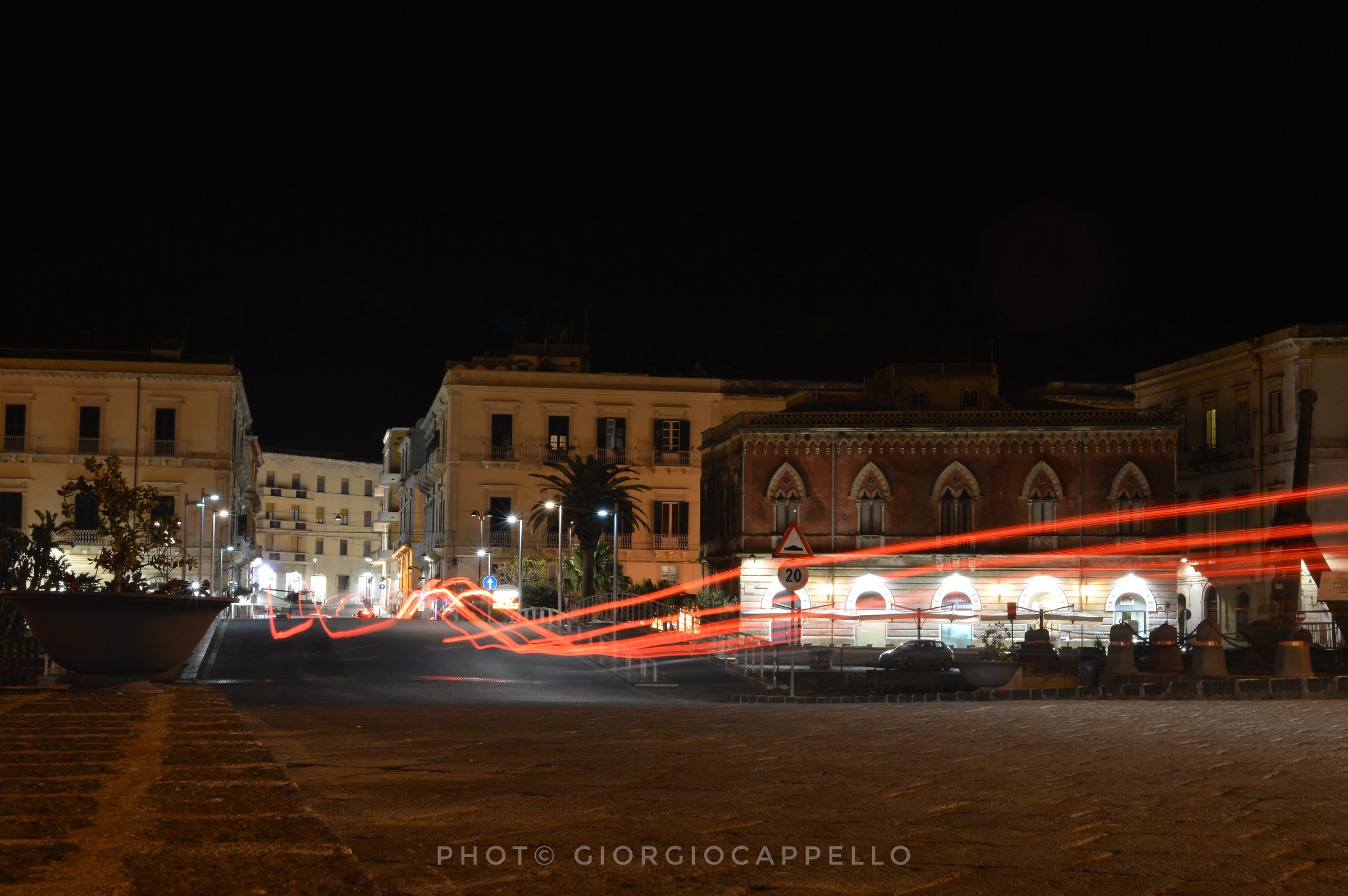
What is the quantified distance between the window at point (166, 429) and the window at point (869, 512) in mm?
34314

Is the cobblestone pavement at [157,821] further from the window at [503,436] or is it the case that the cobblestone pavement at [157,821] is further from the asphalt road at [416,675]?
the window at [503,436]

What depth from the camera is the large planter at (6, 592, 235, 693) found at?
16.7 metres

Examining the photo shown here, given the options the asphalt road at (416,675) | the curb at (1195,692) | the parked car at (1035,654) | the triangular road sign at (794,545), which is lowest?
the asphalt road at (416,675)

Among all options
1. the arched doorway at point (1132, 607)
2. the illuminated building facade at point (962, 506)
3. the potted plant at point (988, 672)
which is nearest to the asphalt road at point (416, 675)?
the potted plant at point (988, 672)

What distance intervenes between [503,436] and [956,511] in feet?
84.2

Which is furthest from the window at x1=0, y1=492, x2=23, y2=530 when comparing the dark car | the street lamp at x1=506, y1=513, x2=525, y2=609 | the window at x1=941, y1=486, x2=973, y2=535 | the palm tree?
the dark car

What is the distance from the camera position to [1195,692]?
23.6 metres

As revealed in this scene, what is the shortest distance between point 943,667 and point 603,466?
26089 millimetres

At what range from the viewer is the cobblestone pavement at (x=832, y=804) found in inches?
223

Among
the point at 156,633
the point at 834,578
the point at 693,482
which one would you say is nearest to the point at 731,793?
the point at 156,633

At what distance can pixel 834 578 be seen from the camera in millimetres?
52406

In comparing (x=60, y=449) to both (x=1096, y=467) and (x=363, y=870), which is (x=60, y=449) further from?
(x=363, y=870)

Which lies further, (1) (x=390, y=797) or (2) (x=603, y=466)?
(2) (x=603, y=466)

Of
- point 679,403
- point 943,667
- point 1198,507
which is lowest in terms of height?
point 943,667
